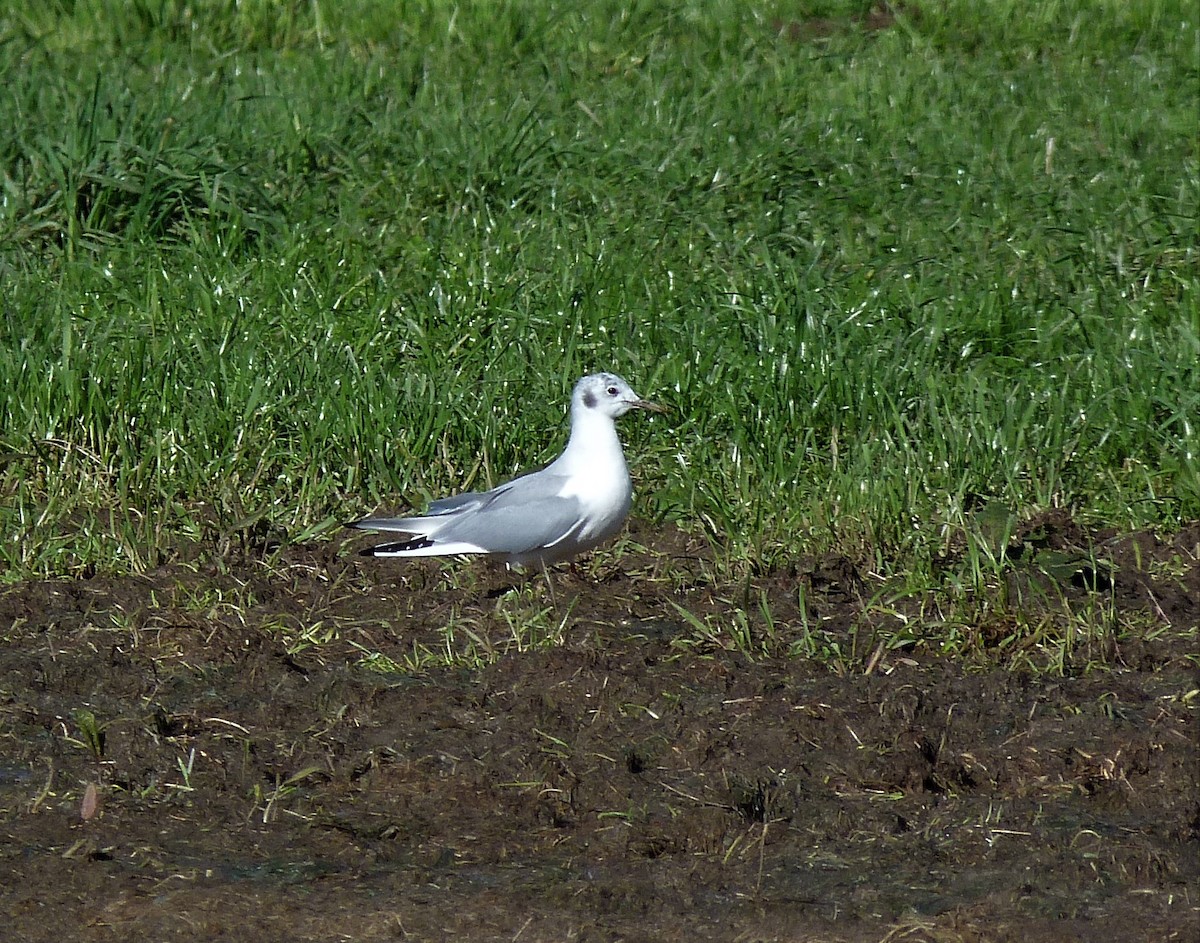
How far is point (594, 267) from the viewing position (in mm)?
6445

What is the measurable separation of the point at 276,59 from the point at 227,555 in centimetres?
436

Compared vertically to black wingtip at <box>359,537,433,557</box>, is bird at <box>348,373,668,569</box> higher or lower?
higher

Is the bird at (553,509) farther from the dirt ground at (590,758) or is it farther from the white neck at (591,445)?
the dirt ground at (590,758)

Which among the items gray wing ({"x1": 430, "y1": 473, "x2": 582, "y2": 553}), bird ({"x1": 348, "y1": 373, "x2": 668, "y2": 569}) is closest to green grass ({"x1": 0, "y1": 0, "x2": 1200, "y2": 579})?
bird ({"x1": 348, "y1": 373, "x2": 668, "y2": 569})

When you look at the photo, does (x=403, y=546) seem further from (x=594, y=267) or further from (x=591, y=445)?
(x=594, y=267)

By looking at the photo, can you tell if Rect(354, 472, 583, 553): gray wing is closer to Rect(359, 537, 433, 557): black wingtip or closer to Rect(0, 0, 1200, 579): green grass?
Rect(359, 537, 433, 557): black wingtip

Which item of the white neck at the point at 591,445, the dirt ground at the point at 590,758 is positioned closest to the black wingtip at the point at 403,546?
the dirt ground at the point at 590,758

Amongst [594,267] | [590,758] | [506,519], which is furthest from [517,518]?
[594,267]

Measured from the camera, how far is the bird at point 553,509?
15.6 feet

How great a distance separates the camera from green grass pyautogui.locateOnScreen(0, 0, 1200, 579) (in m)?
5.34

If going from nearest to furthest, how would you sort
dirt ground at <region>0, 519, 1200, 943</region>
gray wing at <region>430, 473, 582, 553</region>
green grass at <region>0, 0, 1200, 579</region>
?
dirt ground at <region>0, 519, 1200, 943</region>, gray wing at <region>430, 473, 582, 553</region>, green grass at <region>0, 0, 1200, 579</region>

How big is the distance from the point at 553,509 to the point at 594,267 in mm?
1876

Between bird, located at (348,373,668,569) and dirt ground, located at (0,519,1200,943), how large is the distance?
0.14 meters

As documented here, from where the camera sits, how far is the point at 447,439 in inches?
220
